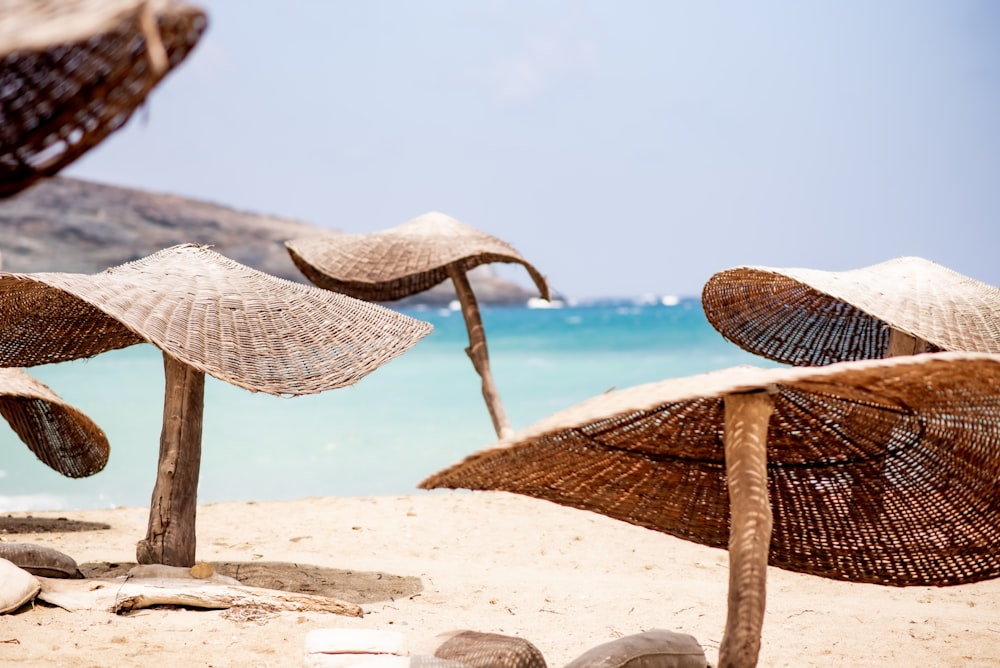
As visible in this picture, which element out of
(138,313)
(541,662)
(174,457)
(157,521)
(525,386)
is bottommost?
(541,662)

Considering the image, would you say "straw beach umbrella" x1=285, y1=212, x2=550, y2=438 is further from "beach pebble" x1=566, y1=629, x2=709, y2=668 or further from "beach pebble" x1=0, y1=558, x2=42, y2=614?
"beach pebble" x1=566, y1=629, x2=709, y2=668

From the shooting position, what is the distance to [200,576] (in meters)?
3.25

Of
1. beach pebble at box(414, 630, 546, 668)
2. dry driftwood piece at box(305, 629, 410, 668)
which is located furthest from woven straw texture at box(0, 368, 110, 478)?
beach pebble at box(414, 630, 546, 668)

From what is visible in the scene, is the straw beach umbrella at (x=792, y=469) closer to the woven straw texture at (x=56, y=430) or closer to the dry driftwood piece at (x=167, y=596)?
the dry driftwood piece at (x=167, y=596)

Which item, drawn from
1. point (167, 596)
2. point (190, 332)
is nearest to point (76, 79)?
point (190, 332)

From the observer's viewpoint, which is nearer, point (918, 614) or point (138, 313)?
point (138, 313)

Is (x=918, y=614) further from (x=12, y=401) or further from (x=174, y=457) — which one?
(x=12, y=401)

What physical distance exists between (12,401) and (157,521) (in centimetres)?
184

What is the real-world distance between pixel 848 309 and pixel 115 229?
21.2m

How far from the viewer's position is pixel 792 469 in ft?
7.71

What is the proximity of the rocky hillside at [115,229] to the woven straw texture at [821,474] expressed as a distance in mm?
18103

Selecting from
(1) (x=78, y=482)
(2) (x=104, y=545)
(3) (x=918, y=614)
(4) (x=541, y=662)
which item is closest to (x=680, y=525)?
(4) (x=541, y=662)

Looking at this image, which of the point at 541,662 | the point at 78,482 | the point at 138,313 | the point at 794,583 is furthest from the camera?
the point at 78,482

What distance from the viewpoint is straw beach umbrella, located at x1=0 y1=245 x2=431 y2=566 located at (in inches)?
114
